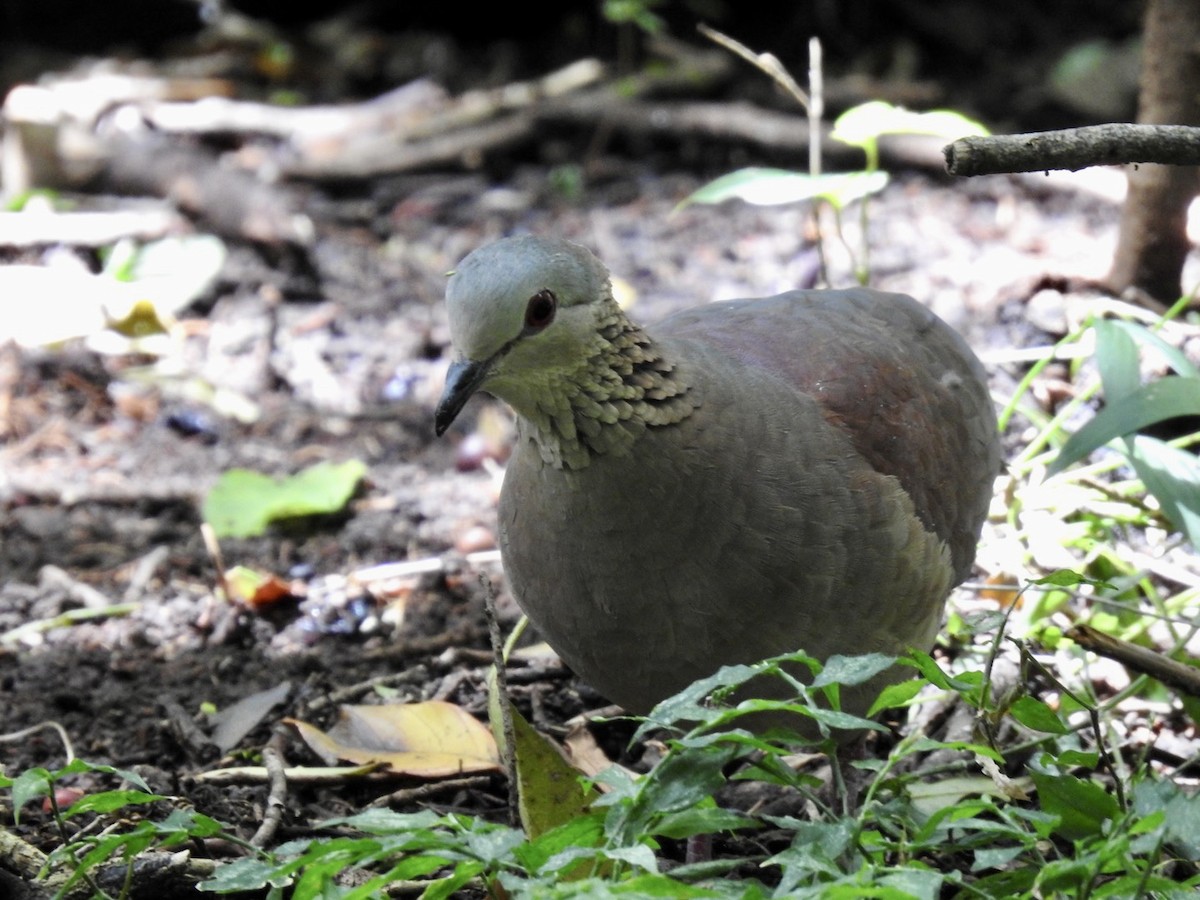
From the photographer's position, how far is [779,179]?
157 inches

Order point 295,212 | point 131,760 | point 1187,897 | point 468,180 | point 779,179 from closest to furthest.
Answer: point 1187,897 → point 131,760 → point 779,179 → point 295,212 → point 468,180

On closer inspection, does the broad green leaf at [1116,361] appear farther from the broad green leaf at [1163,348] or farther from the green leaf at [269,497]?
the green leaf at [269,497]

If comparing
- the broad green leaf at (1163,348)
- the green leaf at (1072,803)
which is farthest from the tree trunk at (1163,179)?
the green leaf at (1072,803)

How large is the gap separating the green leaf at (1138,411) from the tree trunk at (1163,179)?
1020 millimetres

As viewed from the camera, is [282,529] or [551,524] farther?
[282,529]

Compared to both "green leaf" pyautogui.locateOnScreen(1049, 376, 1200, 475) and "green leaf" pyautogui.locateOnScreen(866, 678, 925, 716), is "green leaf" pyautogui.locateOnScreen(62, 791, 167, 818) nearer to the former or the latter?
"green leaf" pyautogui.locateOnScreen(866, 678, 925, 716)

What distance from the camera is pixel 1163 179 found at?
4.30 metres

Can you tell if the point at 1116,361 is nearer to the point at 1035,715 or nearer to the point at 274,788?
the point at 1035,715

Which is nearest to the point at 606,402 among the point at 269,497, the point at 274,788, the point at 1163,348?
the point at 274,788

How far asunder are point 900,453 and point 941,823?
1122 mm

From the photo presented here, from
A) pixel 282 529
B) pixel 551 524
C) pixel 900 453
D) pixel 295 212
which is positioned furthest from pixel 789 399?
pixel 295 212

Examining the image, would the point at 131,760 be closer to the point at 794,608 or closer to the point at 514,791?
the point at 514,791

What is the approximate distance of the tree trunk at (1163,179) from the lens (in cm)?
415

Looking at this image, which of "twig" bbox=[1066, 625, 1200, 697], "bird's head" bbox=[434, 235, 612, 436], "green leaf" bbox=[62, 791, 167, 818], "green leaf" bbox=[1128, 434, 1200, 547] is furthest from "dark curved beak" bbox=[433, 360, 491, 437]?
"green leaf" bbox=[1128, 434, 1200, 547]
